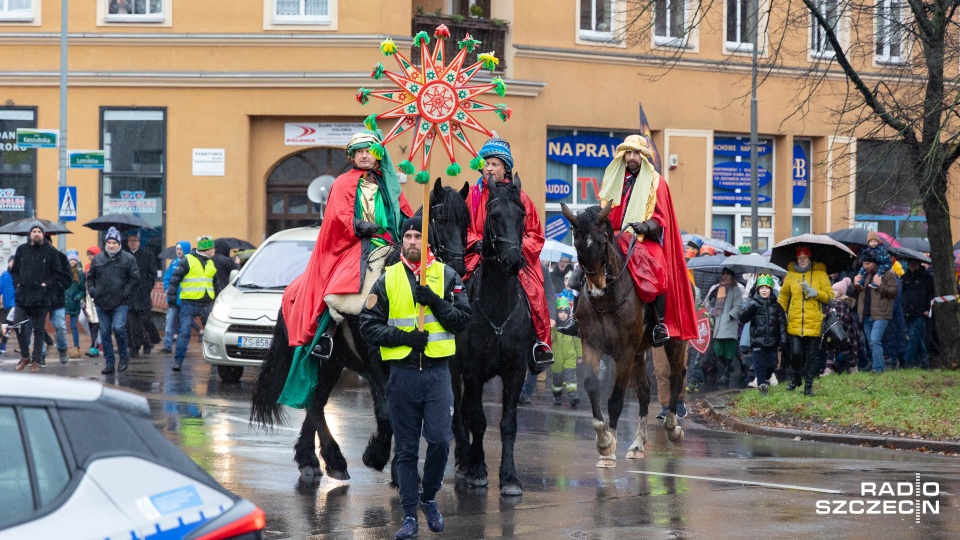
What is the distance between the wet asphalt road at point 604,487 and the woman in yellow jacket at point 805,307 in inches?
102

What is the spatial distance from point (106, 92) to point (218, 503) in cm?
2594

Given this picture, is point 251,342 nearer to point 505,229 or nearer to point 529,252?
point 529,252

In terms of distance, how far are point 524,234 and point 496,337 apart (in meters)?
1.01

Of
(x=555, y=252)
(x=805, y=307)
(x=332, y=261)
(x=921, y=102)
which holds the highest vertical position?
(x=921, y=102)

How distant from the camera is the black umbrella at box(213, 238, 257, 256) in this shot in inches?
977

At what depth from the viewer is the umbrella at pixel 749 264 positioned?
2020 cm

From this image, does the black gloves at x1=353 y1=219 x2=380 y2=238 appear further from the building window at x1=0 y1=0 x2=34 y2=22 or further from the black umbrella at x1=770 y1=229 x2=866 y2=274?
the building window at x1=0 y1=0 x2=34 y2=22

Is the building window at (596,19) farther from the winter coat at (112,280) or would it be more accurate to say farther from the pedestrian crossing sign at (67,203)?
the winter coat at (112,280)

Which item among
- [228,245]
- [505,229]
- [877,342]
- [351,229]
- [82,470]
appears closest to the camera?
[82,470]

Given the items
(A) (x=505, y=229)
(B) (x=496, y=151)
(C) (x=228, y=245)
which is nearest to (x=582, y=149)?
(C) (x=228, y=245)

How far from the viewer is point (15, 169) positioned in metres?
29.0

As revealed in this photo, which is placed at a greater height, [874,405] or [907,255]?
[907,255]

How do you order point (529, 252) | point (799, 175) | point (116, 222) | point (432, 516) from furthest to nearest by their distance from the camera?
1. point (799, 175)
2. point (116, 222)
3. point (529, 252)
4. point (432, 516)

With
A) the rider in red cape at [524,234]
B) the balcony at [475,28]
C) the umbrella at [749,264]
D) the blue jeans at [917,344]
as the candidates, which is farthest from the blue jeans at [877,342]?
the rider in red cape at [524,234]
